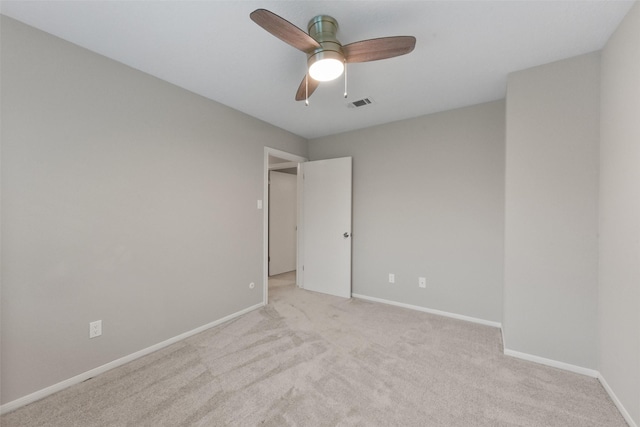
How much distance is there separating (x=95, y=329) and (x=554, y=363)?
3.57 m

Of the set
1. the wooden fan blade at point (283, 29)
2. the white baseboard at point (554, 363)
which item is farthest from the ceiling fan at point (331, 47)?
the white baseboard at point (554, 363)

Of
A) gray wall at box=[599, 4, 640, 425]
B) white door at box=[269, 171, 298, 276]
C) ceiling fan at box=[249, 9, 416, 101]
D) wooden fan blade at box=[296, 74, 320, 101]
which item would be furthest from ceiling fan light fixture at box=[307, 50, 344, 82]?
white door at box=[269, 171, 298, 276]

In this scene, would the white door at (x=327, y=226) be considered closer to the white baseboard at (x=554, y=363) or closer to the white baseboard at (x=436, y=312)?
the white baseboard at (x=436, y=312)

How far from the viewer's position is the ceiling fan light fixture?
154cm

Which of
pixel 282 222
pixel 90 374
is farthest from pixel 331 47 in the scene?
pixel 282 222

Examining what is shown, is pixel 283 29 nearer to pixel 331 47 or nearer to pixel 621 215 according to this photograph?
pixel 331 47

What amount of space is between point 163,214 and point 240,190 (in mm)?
905

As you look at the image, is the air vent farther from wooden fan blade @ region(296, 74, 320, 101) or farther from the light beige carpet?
the light beige carpet

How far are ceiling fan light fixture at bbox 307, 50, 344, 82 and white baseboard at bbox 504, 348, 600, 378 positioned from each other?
2630mm

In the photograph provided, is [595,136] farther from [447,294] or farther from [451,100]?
[447,294]

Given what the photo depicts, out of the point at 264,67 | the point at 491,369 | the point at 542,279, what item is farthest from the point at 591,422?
the point at 264,67

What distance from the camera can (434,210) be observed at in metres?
3.14

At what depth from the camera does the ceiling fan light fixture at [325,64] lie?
1.54 meters

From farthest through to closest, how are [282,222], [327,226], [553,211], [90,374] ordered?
[282,222] → [327,226] → [553,211] → [90,374]
